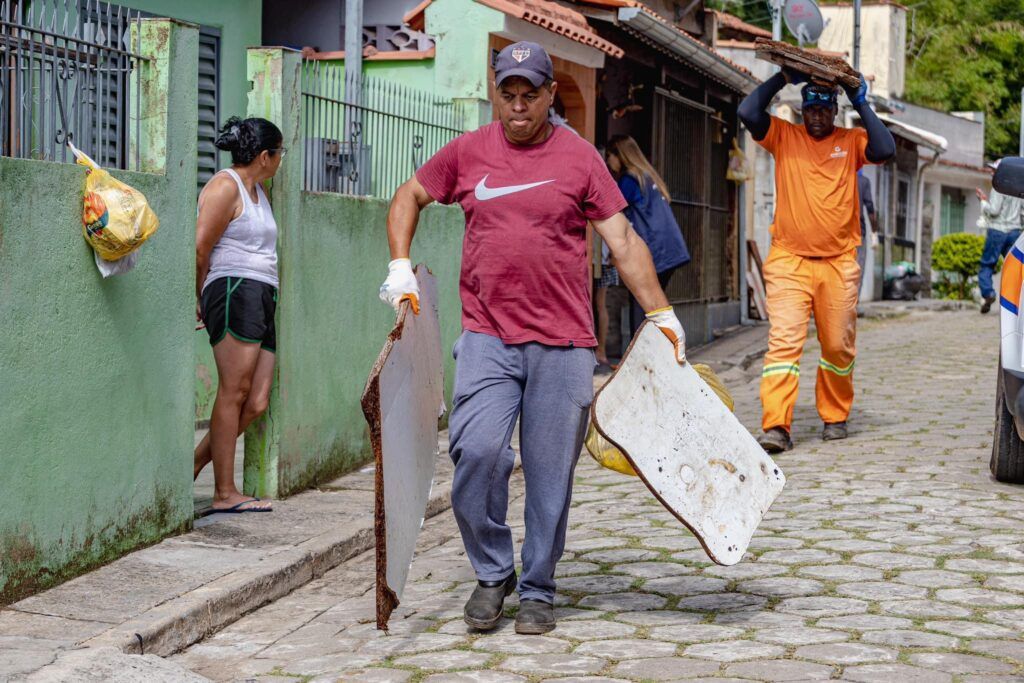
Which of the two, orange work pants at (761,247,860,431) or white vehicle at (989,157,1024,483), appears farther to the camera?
orange work pants at (761,247,860,431)

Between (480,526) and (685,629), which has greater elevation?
(480,526)

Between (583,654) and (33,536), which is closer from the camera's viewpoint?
(583,654)

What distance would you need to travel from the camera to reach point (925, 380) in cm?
1318

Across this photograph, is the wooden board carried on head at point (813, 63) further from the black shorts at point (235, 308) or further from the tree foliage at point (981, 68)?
the tree foliage at point (981, 68)

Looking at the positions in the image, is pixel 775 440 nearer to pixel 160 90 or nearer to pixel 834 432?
pixel 834 432

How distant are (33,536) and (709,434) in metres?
2.46

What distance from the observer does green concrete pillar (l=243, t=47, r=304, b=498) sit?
23.6 ft

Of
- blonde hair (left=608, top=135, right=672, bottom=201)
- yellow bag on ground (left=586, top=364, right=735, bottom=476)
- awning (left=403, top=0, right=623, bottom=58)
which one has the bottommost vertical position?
yellow bag on ground (left=586, top=364, right=735, bottom=476)

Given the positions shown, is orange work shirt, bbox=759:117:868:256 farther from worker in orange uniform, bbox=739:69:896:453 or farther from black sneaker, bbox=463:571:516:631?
black sneaker, bbox=463:571:516:631

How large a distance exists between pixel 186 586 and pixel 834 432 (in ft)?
16.8

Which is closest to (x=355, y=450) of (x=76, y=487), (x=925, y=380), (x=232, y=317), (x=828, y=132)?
(x=232, y=317)

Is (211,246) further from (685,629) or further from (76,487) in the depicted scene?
(685,629)

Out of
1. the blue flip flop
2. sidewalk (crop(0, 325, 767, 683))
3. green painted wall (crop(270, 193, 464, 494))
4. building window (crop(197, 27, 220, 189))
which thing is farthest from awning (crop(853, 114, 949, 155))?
the blue flip flop

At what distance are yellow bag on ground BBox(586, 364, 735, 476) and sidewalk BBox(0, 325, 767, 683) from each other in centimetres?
138
